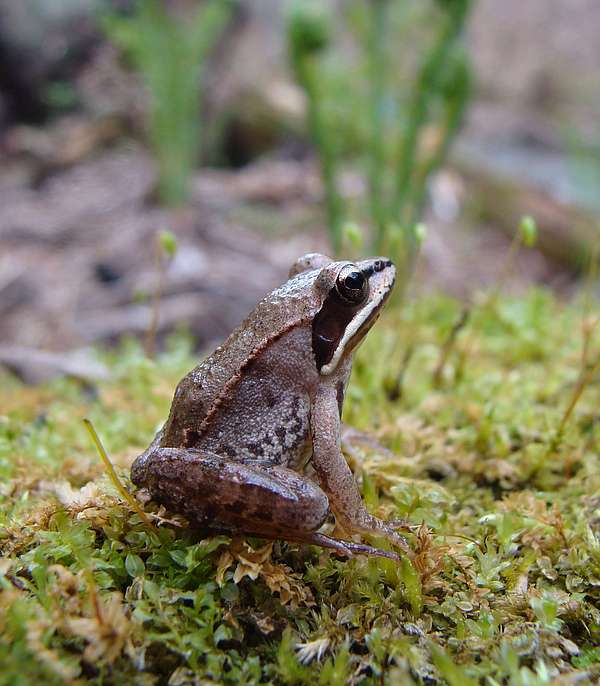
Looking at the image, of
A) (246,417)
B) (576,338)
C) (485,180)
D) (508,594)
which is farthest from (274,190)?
(508,594)

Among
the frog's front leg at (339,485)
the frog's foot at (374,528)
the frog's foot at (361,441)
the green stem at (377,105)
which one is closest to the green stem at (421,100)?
the green stem at (377,105)

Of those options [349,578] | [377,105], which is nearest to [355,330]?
[349,578]

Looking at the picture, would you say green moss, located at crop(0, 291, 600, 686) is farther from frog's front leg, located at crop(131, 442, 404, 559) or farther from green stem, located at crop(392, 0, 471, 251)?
green stem, located at crop(392, 0, 471, 251)

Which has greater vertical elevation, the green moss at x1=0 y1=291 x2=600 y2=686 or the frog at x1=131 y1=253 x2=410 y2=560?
the frog at x1=131 y1=253 x2=410 y2=560

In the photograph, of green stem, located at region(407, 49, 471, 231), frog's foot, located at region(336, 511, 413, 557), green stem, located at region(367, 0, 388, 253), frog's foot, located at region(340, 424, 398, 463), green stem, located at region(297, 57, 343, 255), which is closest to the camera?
frog's foot, located at region(336, 511, 413, 557)

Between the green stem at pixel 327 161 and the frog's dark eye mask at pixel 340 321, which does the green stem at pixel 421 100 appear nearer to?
the green stem at pixel 327 161

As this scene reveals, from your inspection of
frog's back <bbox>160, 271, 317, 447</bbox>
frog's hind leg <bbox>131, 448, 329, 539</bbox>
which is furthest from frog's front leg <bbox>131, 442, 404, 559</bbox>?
frog's back <bbox>160, 271, 317, 447</bbox>

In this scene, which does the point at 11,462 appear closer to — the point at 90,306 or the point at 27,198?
the point at 90,306

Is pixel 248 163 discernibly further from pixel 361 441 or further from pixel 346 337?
pixel 346 337
